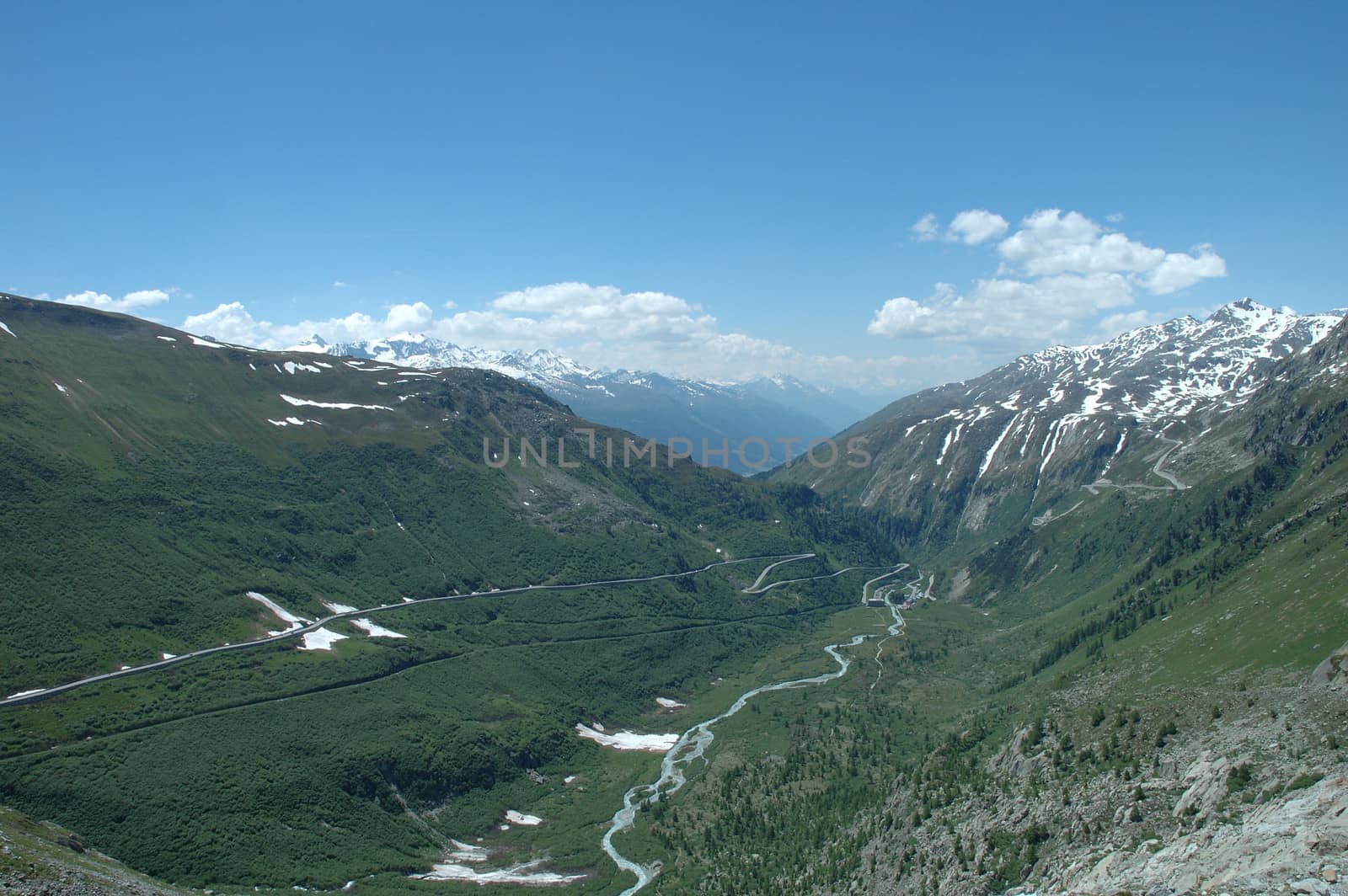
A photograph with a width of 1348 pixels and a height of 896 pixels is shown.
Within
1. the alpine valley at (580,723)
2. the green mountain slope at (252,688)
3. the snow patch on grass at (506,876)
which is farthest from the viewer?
the snow patch on grass at (506,876)

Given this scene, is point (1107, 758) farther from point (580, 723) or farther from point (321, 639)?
point (321, 639)

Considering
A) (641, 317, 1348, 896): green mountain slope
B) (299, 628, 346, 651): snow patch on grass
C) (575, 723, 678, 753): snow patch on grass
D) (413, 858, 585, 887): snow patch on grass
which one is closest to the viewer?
(641, 317, 1348, 896): green mountain slope

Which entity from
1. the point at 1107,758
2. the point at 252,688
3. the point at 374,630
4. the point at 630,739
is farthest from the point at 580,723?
the point at 1107,758

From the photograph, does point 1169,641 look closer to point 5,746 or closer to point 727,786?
point 727,786

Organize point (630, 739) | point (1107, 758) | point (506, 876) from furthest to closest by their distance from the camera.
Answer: point (630, 739), point (506, 876), point (1107, 758)

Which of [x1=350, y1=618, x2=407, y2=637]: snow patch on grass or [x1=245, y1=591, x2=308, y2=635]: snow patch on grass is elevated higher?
[x1=245, y1=591, x2=308, y2=635]: snow patch on grass

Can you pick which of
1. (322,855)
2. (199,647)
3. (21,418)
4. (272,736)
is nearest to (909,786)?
(322,855)

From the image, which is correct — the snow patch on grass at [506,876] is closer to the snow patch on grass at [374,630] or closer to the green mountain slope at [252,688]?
the green mountain slope at [252,688]

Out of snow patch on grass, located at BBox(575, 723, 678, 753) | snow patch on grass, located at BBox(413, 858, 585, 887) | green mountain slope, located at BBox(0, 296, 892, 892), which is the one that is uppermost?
green mountain slope, located at BBox(0, 296, 892, 892)

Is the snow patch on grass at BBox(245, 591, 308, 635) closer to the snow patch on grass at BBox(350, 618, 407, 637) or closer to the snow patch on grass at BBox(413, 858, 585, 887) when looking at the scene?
the snow patch on grass at BBox(350, 618, 407, 637)

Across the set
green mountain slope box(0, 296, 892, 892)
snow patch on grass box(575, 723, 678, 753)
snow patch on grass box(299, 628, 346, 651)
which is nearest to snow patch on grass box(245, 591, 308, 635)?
green mountain slope box(0, 296, 892, 892)

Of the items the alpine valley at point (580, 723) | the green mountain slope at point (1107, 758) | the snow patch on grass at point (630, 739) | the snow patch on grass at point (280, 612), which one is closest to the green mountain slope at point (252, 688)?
the alpine valley at point (580, 723)
